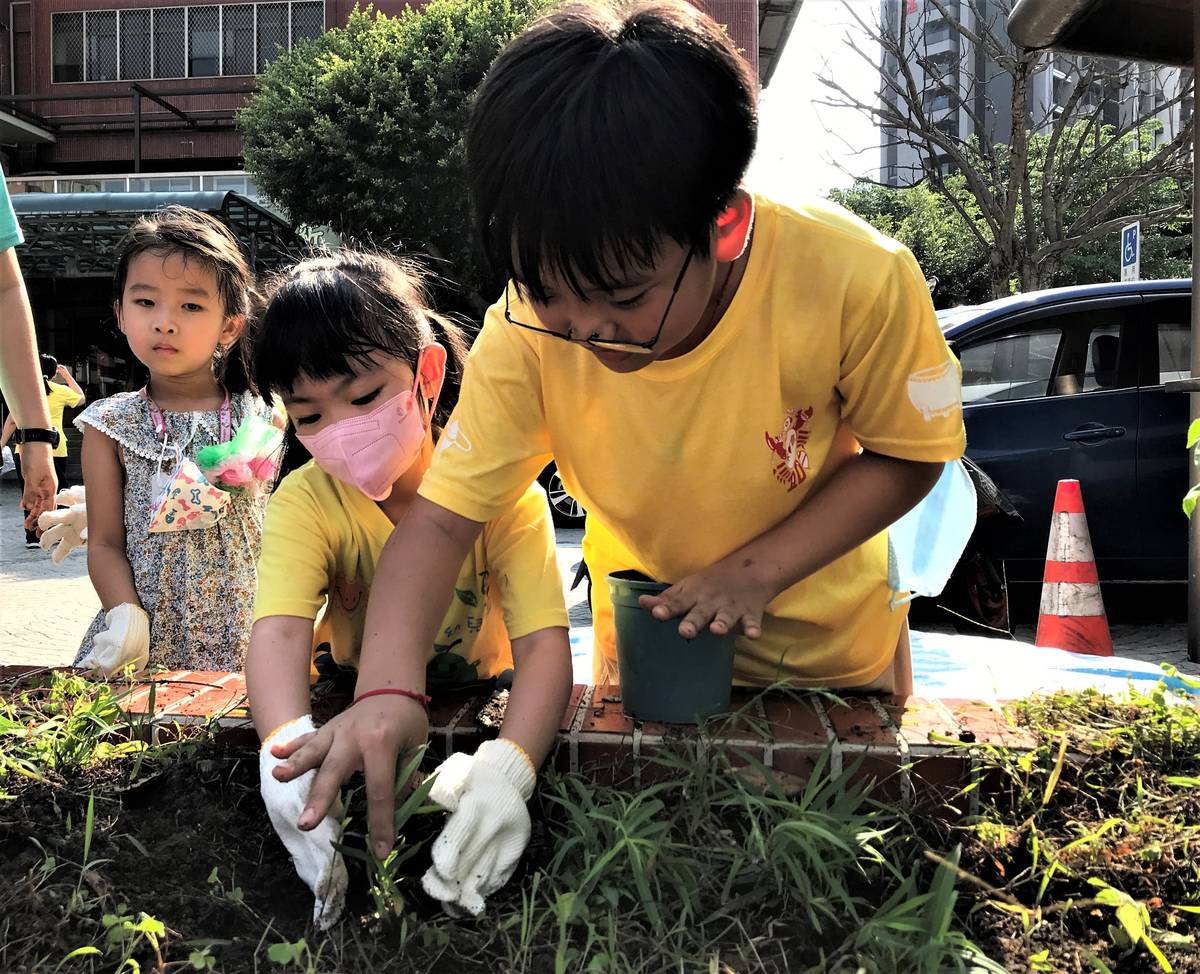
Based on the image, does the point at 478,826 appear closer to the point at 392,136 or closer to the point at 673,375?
the point at 673,375

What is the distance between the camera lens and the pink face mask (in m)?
1.65

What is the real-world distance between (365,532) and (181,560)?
3.13ft

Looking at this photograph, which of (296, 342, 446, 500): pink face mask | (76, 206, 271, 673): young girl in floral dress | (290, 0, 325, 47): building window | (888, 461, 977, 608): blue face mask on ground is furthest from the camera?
(290, 0, 325, 47): building window

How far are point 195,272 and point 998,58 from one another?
10.7m

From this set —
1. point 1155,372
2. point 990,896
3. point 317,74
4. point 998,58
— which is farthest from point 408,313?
point 317,74

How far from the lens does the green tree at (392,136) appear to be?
51.9ft

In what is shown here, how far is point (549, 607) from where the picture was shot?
154cm

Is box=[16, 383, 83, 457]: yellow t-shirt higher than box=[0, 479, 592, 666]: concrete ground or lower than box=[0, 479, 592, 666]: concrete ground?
higher

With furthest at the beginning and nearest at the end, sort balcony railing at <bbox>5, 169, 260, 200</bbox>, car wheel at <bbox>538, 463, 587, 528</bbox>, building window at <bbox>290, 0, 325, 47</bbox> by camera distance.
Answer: building window at <bbox>290, 0, 325, 47</bbox> → balcony railing at <bbox>5, 169, 260, 200</bbox> → car wheel at <bbox>538, 463, 587, 528</bbox>

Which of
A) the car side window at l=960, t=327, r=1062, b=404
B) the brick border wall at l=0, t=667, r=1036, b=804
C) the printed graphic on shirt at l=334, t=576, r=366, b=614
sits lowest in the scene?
the brick border wall at l=0, t=667, r=1036, b=804

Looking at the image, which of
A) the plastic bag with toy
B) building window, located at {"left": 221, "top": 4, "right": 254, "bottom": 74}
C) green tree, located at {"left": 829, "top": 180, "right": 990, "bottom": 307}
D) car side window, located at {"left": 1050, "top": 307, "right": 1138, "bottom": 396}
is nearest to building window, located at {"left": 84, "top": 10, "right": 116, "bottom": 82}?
building window, located at {"left": 221, "top": 4, "right": 254, "bottom": 74}

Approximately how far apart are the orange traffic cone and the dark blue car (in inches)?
12.5

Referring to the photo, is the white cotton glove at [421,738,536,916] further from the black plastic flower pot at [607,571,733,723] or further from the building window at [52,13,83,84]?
the building window at [52,13,83,84]

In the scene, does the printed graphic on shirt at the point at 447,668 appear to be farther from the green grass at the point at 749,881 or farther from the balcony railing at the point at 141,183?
the balcony railing at the point at 141,183
